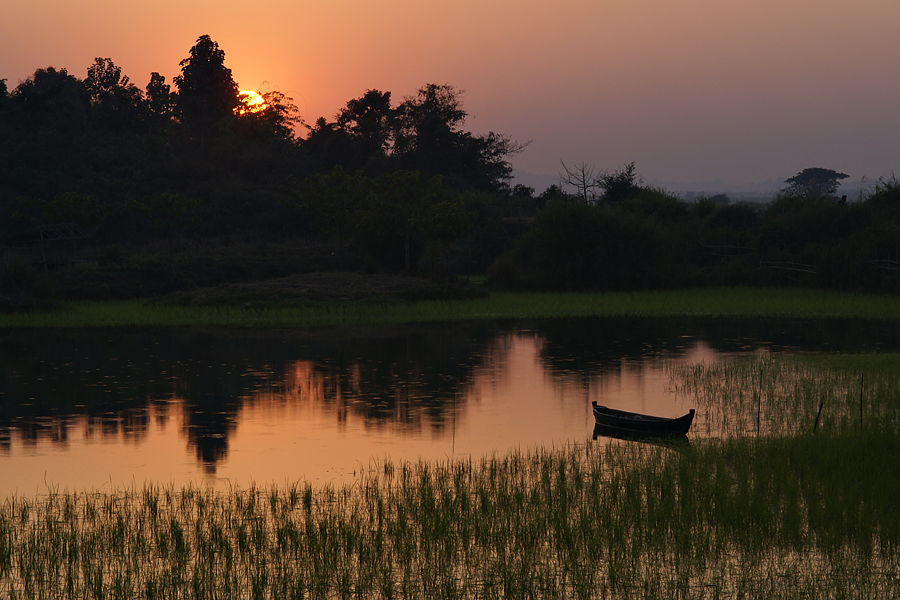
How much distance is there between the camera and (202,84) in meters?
83.8

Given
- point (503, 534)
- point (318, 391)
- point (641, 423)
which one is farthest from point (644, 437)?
point (318, 391)

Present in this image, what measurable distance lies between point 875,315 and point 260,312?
24.7 meters

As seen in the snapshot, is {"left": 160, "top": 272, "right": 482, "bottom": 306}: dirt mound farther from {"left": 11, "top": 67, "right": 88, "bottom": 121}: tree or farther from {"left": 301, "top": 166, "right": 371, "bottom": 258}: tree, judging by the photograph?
{"left": 11, "top": 67, "right": 88, "bottom": 121}: tree

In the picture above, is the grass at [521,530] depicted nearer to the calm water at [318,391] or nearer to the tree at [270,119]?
the calm water at [318,391]

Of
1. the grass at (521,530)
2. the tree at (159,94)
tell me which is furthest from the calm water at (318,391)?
the tree at (159,94)

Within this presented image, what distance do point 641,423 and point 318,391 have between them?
27.3 feet

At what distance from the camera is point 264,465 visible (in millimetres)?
13781

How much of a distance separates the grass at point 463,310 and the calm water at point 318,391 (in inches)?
111

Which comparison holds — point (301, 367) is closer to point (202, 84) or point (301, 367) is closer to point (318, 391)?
point (318, 391)

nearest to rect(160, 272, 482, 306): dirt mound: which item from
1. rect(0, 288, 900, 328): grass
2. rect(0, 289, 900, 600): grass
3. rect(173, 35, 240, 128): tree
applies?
rect(0, 288, 900, 328): grass

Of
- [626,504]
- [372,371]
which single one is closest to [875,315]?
[372,371]

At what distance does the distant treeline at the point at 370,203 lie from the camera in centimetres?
4909

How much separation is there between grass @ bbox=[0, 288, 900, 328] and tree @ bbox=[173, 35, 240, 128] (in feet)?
148

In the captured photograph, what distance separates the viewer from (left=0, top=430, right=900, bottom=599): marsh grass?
8.31 m
